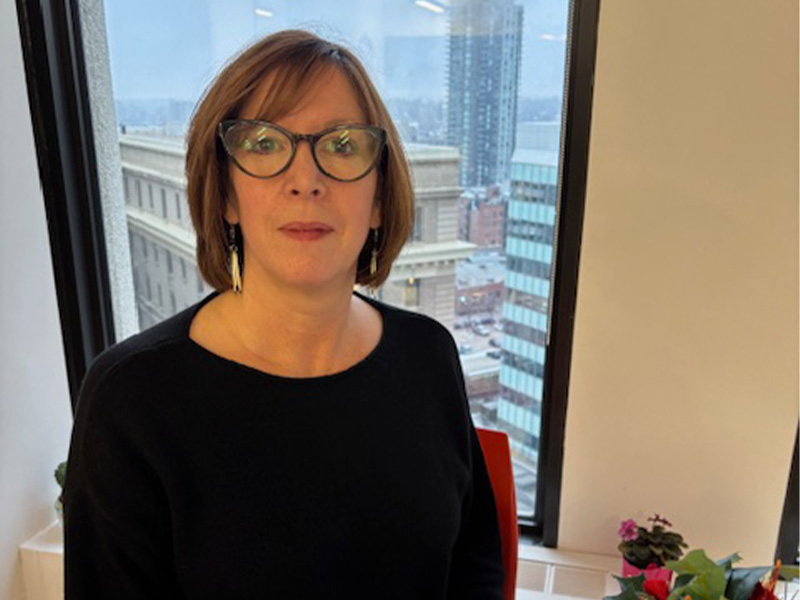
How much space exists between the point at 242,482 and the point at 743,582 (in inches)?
29.1

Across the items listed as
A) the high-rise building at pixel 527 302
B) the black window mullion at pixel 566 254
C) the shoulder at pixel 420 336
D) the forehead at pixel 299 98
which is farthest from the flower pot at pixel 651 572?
the forehead at pixel 299 98

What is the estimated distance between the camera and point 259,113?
33.3 inches

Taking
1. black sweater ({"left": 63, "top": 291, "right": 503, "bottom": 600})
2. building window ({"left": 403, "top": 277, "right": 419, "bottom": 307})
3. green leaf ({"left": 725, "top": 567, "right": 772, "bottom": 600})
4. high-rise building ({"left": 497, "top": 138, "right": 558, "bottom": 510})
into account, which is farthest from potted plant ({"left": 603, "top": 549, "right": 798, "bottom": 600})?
building window ({"left": 403, "top": 277, "right": 419, "bottom": 307})

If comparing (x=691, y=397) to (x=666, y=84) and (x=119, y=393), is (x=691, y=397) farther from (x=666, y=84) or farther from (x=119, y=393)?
(x=119, y=393)

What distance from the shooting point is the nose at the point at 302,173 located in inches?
33.2

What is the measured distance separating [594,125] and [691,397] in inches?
22.9

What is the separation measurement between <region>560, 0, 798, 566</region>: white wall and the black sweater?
1.83 feet

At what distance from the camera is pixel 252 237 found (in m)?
0.88

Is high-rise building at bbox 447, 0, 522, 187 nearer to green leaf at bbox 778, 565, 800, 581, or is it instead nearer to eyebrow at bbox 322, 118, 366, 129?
eyebrow at bbox 322, 118, 366, 129

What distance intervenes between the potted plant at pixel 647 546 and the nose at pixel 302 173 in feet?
3.19

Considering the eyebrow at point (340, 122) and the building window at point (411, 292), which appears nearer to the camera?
the eyebrow at point (340, 122)

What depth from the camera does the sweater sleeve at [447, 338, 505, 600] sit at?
108 cm

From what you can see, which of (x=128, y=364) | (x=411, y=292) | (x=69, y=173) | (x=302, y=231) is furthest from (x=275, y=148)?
(x=69, y=173)

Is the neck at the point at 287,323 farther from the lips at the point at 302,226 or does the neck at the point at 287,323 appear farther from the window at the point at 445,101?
the window at the point at 445,101
